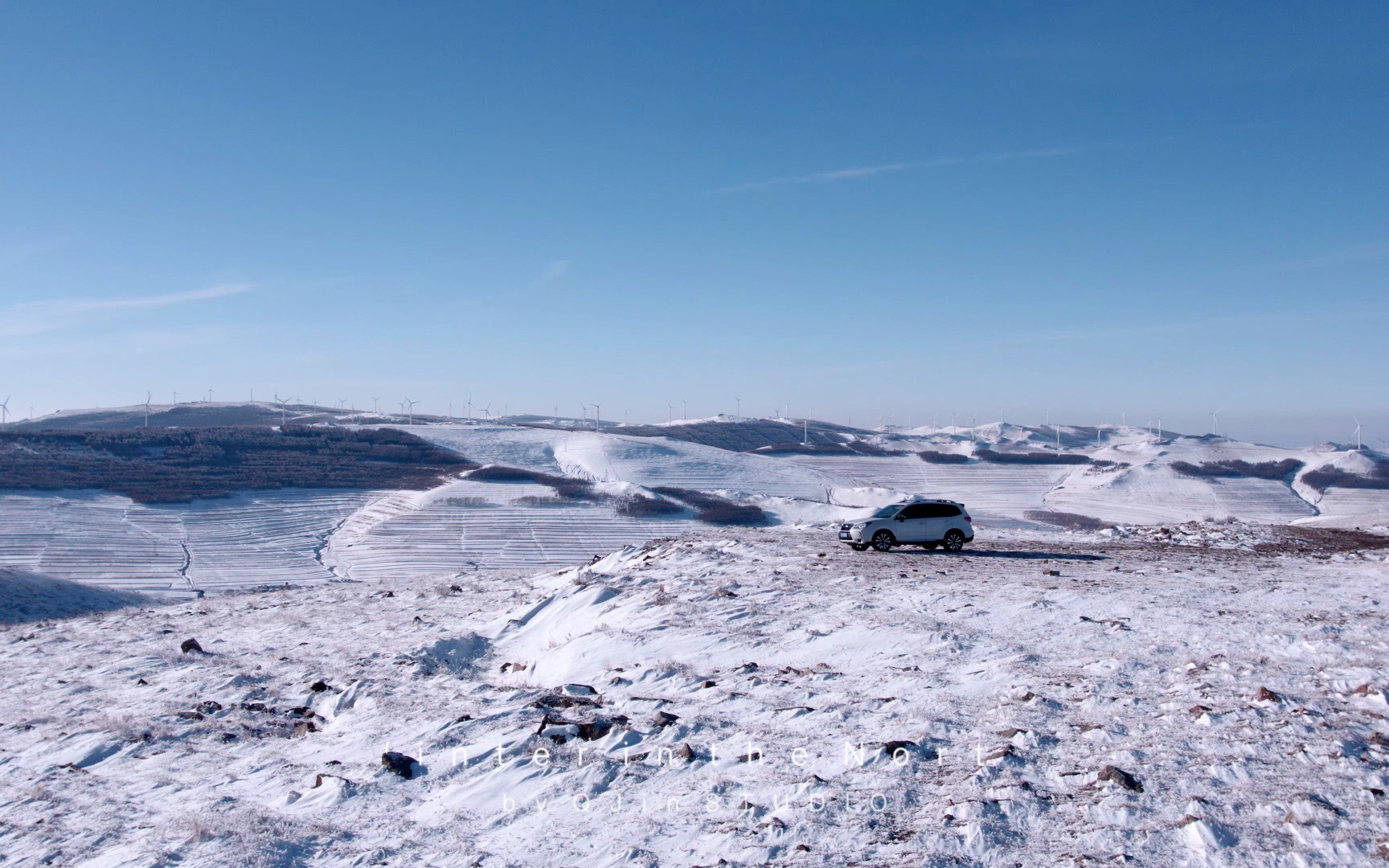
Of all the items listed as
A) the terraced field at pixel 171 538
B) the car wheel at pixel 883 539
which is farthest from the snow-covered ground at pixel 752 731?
the terraced field at pixel 171 538

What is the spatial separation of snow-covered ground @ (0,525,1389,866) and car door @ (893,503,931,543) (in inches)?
223

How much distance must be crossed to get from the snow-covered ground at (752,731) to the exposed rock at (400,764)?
13cm

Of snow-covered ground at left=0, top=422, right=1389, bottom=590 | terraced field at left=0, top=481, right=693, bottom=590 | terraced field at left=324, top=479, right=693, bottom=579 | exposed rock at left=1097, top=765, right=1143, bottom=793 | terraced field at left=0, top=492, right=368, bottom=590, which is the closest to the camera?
exposed rock at left=1097, top=765, right=1143, bottom=793

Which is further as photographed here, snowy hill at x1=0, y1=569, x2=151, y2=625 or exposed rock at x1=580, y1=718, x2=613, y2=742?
snowy hill at x1=0, y1=569, x2=151, y2=625

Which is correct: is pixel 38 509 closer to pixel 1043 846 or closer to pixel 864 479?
pixel 1043 846

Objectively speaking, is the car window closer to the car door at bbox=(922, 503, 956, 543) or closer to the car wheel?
the car door at bbox=(922, 503, 956, 543)

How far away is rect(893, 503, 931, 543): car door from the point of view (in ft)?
92.1

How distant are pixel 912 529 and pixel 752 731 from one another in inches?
701

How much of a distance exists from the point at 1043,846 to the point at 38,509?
68.9 meters

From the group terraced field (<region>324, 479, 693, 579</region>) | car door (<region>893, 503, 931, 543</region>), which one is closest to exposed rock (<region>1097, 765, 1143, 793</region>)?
car door (<region>893, 503, 931, 543</region>)

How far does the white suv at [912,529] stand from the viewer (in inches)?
1103

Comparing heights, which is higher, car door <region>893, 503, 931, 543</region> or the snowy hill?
car door <region>893, 503, 931, 543</region>

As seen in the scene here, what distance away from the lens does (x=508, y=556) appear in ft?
176

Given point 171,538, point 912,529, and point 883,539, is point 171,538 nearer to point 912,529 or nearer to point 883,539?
point 883,539
